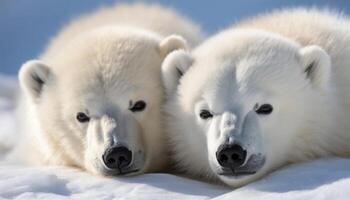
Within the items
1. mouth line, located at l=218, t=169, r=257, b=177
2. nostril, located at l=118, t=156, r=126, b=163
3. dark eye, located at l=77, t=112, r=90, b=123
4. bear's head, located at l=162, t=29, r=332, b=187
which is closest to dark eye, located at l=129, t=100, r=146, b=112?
bear's head, located at l=162, t=29, r=332, b=187

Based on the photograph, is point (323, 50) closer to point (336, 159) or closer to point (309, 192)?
point (336, 159)

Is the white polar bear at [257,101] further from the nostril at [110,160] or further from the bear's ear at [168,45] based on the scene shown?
the nostril at [110,160]

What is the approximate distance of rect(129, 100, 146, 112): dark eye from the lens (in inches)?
248

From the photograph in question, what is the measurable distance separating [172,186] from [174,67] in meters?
1.04

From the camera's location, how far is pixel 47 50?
28.0 feet

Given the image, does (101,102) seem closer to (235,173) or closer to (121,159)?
(121,159)

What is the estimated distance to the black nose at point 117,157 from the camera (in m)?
5.91

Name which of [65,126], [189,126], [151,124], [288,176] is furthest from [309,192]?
[65,126]

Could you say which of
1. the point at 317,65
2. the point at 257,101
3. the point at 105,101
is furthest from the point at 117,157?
the point at 317,65

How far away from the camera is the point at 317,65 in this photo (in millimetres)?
5938

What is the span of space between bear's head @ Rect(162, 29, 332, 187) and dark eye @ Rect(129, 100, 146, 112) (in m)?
0.20

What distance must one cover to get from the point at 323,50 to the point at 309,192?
4.82ft

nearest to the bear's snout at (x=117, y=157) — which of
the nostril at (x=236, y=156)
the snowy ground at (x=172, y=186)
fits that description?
the snowy ground at (x=172, y=186)

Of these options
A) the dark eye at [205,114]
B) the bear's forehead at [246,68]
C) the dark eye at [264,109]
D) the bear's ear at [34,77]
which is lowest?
the dark eye at [264,109]
